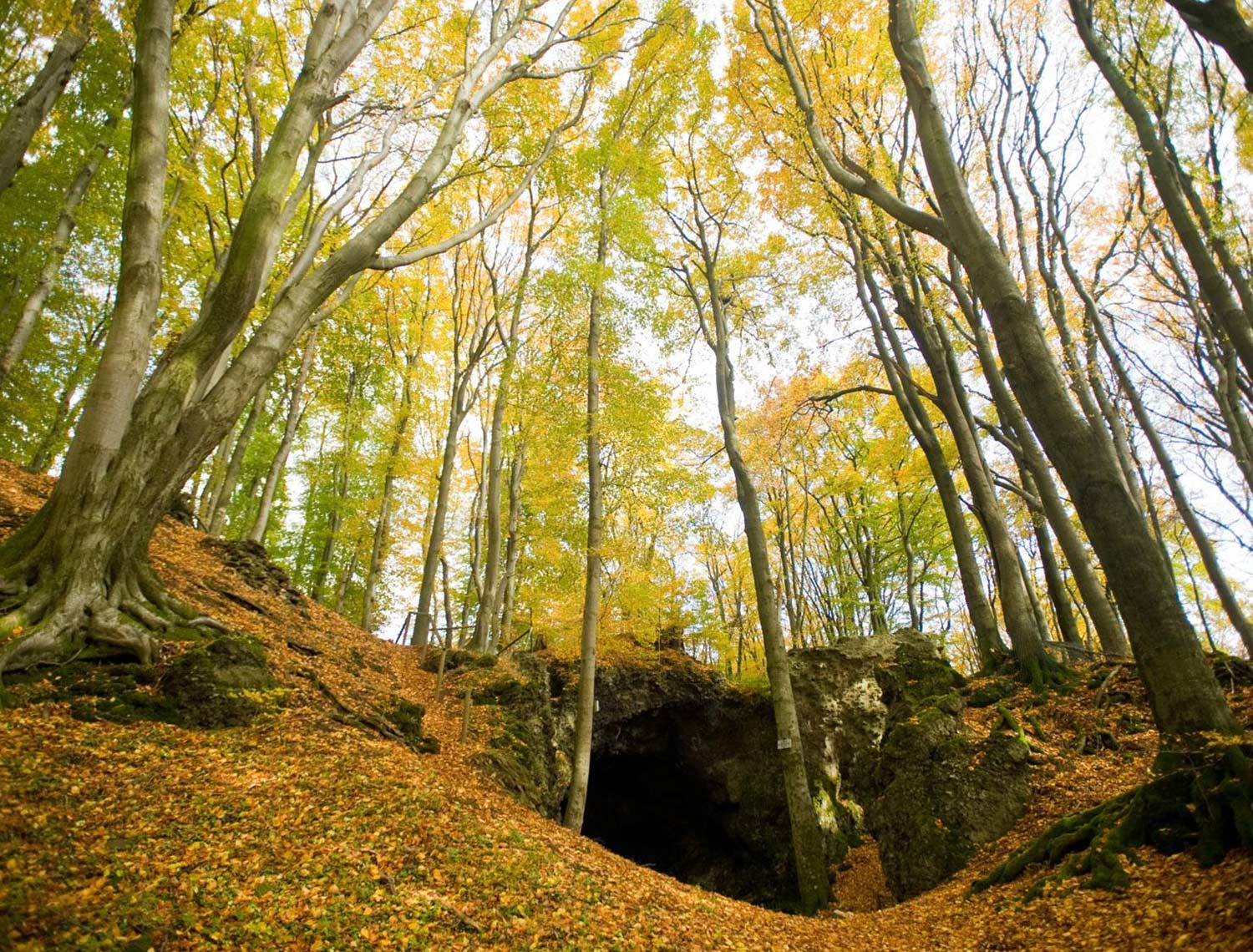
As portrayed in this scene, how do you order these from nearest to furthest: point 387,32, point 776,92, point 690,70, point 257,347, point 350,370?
1. point 257,347
2. point 387,32
3. point 776,92
4. point 690,70
5. point 350,370

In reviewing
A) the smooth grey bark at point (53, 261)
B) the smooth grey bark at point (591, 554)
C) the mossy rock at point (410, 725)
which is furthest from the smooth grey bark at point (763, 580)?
the smooth grey bark at point (53, 261)

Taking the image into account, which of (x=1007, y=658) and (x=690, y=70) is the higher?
(x=690, y=70)

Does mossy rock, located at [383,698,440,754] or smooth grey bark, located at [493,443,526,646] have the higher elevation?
smooth grey bark, located at [493,443,526,646]

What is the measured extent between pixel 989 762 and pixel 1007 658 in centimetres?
300

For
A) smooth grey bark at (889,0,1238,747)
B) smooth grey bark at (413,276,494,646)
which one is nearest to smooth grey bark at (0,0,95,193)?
smooth grey bark at (889,0,1238,747)

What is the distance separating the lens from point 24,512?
6633 mm

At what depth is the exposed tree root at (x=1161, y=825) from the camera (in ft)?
11.9

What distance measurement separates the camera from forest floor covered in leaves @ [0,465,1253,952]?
275 cm

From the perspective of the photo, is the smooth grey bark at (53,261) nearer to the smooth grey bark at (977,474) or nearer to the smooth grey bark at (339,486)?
the smooth grey bark at (339,486)

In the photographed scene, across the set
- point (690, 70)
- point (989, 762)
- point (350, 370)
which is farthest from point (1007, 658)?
Answer: point (350, 370)

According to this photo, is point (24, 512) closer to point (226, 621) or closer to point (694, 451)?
point (226, 621)

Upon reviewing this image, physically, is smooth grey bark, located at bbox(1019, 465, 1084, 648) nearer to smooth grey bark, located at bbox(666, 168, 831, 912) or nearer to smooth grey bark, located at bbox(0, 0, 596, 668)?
smooth grey bark, located at bbox(666, 168, 831, 912)

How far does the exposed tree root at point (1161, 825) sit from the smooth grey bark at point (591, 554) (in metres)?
4.90

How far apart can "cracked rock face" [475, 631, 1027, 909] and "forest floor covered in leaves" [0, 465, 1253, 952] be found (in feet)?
7.61
